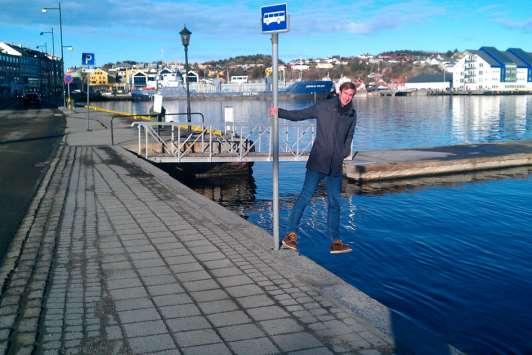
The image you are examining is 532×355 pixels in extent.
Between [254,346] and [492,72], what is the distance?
162591mm

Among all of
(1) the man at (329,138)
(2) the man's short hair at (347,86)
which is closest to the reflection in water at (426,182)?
(1) the man at (329,138)

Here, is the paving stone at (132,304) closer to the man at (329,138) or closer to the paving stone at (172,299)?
the paving stone at (172,299)

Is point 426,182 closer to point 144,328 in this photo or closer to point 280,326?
point 280,326

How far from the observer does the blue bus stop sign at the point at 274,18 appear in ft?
19.0

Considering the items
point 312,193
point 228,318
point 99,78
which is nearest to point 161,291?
point 228,318

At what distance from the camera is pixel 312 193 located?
6.61 m

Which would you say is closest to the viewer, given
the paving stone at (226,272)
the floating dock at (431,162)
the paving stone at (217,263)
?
the paving stone at (226,272)

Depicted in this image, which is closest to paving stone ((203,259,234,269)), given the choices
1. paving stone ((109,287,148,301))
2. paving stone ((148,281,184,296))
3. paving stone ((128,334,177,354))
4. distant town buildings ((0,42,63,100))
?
paving stone ((148,281,184,296))

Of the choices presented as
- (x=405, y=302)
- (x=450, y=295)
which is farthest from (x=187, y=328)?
(x=450, y=295)

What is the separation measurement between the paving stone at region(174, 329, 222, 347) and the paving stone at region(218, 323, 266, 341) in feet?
0.24

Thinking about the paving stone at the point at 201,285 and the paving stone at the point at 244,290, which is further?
the paving stone at the point at 201,285

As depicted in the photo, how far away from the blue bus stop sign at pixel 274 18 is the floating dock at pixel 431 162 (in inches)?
454

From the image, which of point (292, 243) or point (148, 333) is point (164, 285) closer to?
point (148, 333)

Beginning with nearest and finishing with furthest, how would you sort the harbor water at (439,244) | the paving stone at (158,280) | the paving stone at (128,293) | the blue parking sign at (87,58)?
the paving stone at (128,293) < the paving stone at (158,280) < the harbor water at (439,244) < the blue parking sign at (87,58)
